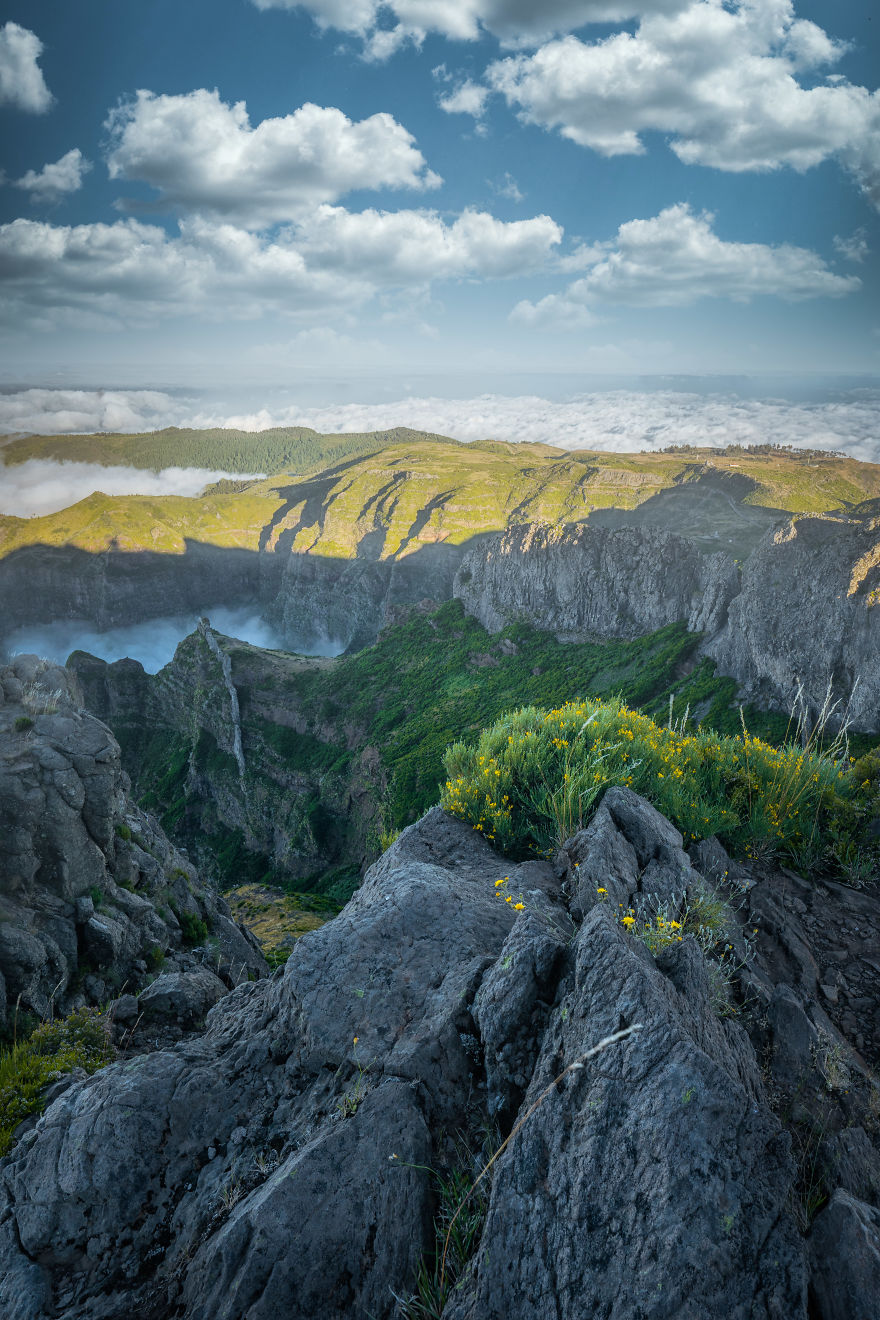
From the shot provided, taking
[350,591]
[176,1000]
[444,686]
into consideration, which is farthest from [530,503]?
[176,1000]

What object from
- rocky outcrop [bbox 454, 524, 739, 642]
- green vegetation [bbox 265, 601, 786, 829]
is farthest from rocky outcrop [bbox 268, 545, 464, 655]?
rocky outcrop [bbox 454, 524, 739, 642]

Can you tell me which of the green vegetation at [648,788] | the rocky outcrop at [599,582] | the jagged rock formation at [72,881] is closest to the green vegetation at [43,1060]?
the jagged rock formation at [72,881]

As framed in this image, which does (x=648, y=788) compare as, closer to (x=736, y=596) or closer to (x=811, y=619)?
(x=811, y=619)

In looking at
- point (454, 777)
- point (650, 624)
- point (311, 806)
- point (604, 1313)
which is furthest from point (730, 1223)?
point (311, 806)

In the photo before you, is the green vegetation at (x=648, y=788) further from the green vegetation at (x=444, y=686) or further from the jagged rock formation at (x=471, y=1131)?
the green vegetation at (x=444, y=686)

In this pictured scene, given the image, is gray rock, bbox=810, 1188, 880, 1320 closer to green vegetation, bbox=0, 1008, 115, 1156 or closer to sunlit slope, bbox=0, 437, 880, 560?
green vegetation, bbox=0, 1008, 115, 1156
